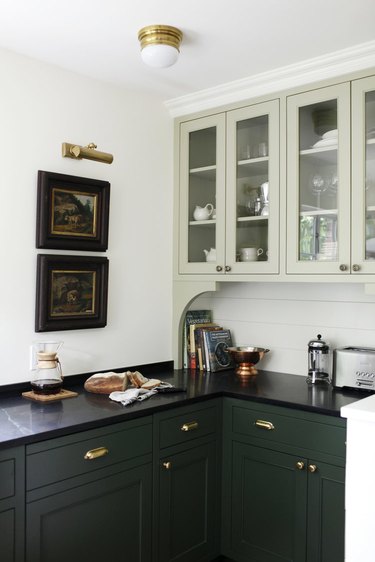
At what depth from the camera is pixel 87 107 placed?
271 cm

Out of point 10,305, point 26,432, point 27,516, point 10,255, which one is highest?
point 10,255

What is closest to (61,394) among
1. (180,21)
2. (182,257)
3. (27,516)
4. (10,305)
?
(10,305)

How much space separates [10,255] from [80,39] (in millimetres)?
962

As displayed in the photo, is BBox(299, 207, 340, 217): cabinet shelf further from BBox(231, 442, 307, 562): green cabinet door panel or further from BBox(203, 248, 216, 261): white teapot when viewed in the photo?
BBox(231, 442, 307, 562): green cabinet door panel

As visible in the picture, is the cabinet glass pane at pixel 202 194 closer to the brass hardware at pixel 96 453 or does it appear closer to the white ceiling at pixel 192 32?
the white ceiling at pixel 192 32

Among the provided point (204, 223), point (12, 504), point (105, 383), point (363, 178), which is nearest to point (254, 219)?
point (204, 223)

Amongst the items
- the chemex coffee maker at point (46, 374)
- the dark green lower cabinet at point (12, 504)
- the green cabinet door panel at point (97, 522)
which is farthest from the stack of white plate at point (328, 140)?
the dark green lower cabinet at point (12, 504)

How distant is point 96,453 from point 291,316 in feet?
4.63

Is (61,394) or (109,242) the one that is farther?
(109,242)

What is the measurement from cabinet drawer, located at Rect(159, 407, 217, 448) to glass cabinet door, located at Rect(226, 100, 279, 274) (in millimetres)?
763

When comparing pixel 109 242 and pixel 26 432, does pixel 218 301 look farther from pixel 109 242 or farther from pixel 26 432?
pixel 26 432

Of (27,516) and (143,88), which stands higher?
(143,88)

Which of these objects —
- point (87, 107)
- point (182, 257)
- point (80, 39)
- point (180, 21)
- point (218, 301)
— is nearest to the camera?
point (180, 21)

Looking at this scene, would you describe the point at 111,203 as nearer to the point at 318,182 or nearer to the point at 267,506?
the point at 318,182
